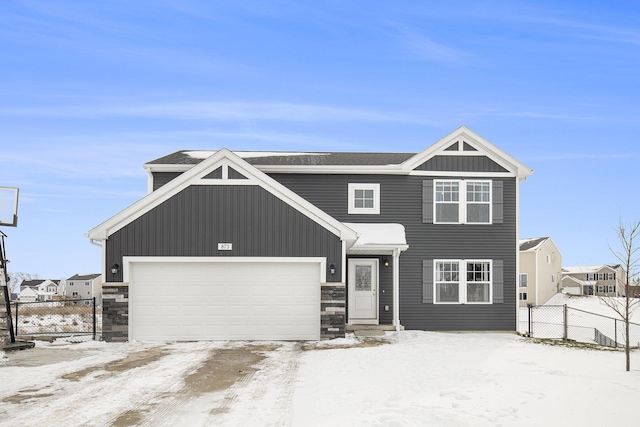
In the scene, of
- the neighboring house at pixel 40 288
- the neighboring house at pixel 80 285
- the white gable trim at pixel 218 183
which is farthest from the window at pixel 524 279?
the neighboring house at pixel 40 288

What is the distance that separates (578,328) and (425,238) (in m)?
16.3

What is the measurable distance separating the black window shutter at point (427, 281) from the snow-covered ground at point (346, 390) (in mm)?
5102

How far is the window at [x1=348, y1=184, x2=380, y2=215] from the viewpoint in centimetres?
2084

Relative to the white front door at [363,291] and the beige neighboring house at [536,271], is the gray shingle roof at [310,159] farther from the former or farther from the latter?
the beige neighboring house at [536,271]

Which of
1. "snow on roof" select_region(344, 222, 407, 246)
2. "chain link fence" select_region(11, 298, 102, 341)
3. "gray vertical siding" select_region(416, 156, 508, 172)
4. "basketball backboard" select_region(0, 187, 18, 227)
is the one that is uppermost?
"gray vertical siding" select_region(416, 156, 508, 172)

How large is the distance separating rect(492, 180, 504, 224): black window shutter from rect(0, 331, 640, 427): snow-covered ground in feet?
21.2

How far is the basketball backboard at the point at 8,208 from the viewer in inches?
661

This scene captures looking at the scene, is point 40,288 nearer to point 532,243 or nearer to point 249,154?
point 532,243

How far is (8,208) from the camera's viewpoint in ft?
55.2

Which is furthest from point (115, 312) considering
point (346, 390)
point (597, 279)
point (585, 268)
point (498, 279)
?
point (585, 268)

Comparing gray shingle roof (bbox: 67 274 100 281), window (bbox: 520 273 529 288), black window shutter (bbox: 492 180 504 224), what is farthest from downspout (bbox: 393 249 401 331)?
gray shingle roof (bbox: 67 274 100 281)

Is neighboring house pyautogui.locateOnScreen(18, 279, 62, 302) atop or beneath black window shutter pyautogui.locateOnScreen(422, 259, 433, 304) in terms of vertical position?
beneath

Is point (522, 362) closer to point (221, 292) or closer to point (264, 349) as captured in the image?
point (264, 349)

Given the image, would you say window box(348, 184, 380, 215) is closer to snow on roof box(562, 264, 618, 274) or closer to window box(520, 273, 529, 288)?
window box(520, 273, 529, 288)
